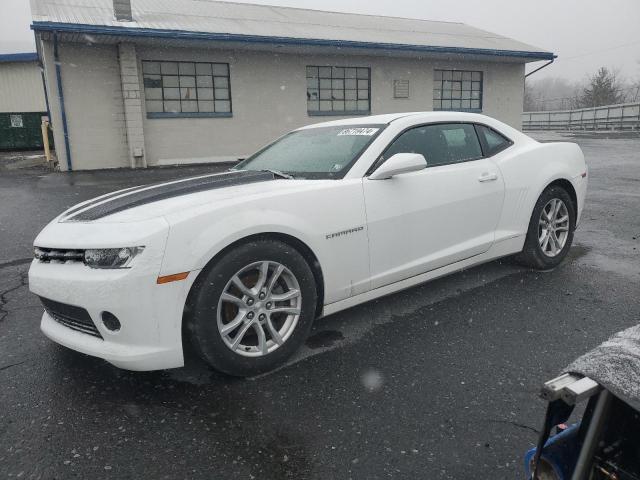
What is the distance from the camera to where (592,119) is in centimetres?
3631

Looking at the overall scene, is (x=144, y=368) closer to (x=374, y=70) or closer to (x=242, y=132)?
(x=242, y=132)

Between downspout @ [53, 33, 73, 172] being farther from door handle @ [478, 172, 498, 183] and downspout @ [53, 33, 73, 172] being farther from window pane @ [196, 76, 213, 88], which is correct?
door handle @ [478, 172, 498, 183]

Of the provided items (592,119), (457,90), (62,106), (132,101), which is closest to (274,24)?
(132,101)

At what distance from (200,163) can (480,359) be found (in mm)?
13098

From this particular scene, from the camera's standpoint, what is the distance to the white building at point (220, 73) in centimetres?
1316

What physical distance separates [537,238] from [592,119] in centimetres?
3775

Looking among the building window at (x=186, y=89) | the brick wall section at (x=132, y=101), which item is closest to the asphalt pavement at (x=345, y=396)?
the brick wall section at (x=132, y=101)

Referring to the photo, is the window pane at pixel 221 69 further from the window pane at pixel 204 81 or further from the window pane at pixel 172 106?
the window pane at pixel 172 106

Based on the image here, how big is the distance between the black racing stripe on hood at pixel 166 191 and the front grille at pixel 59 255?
23 cm

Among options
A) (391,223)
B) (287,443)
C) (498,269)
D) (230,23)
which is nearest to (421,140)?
(391,223)

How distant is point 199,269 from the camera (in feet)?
8.18

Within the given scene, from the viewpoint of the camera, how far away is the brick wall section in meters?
13.3

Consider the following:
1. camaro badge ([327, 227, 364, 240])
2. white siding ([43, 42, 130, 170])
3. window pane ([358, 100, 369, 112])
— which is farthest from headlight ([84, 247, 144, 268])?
window pane ([358, 100, 369, 112])

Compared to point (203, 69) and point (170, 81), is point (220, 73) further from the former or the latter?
point (170, 81)
